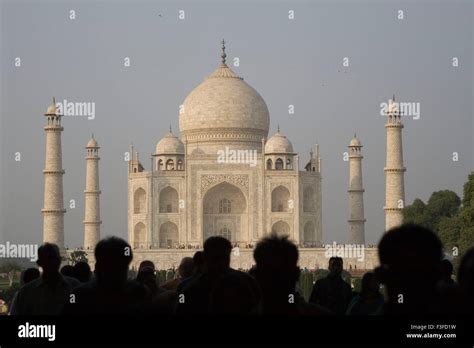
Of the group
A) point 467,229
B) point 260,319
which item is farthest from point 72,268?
point 467,229

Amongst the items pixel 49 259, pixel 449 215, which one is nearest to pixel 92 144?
pixel 449 215

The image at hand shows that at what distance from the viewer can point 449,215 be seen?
43.9 metres

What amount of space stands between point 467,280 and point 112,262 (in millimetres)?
1841

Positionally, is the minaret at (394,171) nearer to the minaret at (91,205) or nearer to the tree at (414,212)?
the tree at (414,212)

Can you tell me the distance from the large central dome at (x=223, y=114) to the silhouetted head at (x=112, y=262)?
40234 mm

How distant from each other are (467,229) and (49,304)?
26793mm

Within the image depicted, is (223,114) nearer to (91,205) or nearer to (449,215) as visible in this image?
(91,205)

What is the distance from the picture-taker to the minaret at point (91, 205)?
140 feet

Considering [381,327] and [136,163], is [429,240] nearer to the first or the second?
[381,327]

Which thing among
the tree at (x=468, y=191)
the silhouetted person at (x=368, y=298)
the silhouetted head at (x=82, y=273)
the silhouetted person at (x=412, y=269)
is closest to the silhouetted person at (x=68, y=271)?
the silhouetted head at (x=82, y=273)

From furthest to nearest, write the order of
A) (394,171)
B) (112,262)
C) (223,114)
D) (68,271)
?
(223,114) < (394,171) < (68,271) < (112,262)

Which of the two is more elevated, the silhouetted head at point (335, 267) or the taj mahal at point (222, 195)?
the taj mahal at point (222, 195)

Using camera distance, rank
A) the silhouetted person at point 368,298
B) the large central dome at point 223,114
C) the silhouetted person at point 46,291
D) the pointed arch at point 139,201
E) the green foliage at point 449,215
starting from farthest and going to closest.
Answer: the large central dome at point 223,114 → the pointed arch at point 139,201 → the green foliage at point 449,215 → the silhouetted person at point 368,298 → the silhouetted person at point 46,291

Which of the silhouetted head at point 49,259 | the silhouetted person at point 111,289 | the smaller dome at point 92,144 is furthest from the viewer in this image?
the smaller dome at point 92,144
